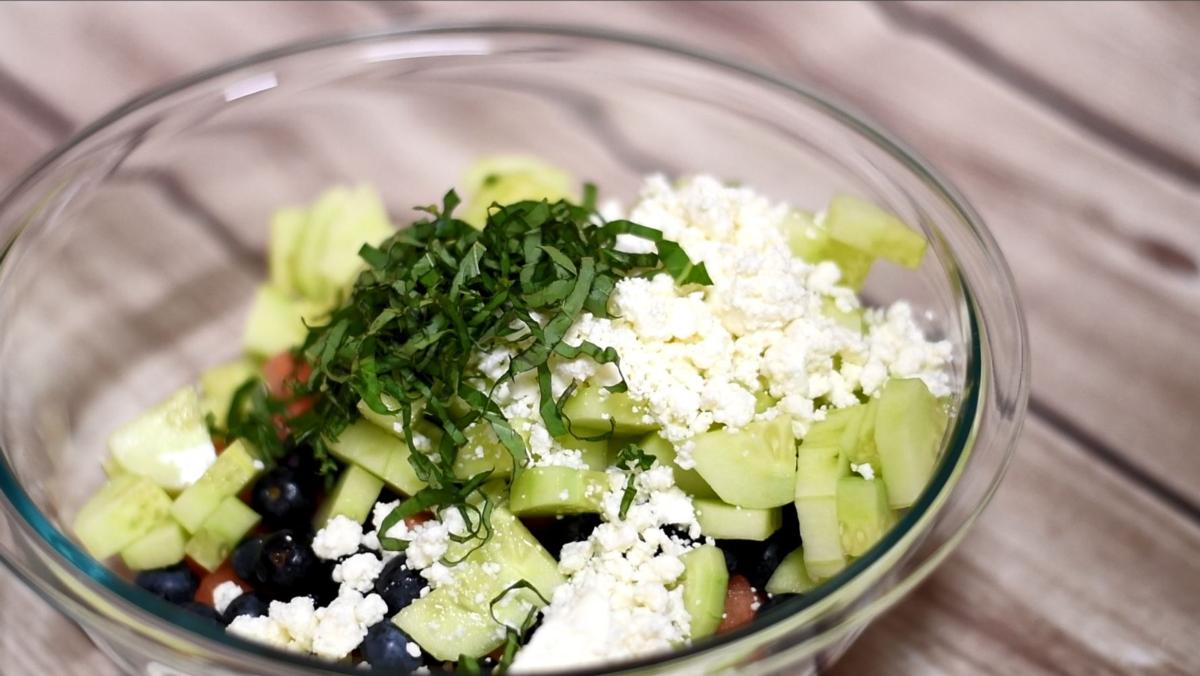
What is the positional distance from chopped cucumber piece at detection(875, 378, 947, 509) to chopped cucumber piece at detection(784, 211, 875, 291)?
0.79ft

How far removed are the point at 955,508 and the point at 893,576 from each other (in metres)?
0.12

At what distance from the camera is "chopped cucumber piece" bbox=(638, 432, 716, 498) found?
1.22m

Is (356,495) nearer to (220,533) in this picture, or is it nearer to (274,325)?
(220,533)

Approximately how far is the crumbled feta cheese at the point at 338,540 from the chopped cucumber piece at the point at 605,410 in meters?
0.29

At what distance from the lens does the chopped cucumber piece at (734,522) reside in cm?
120

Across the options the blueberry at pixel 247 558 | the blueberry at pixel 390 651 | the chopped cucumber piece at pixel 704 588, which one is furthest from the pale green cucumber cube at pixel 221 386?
the chopped cucumber piece at pixel 704 588

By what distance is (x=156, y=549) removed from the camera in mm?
1354

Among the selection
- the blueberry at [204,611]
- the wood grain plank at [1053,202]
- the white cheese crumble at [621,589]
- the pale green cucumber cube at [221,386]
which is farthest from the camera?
the wood grain plank at [1053,202]

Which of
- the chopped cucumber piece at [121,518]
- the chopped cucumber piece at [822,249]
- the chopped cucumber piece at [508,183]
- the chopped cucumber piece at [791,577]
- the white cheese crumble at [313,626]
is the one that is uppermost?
the chopped cucumber piece at [508,183]

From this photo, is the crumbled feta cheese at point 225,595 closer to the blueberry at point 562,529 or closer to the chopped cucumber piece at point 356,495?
the chopped cucumber piece at point 356,495

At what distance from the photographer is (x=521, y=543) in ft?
3.90

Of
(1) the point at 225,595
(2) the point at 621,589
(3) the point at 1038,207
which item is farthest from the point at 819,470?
(3) the point at 1038,207

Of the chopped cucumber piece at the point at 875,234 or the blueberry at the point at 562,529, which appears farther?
the chopped cucumber piece at the point at 875,234

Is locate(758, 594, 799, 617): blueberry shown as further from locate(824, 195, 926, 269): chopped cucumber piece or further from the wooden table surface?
locate(824, 195, 926, 269): chopped cucumber piece
